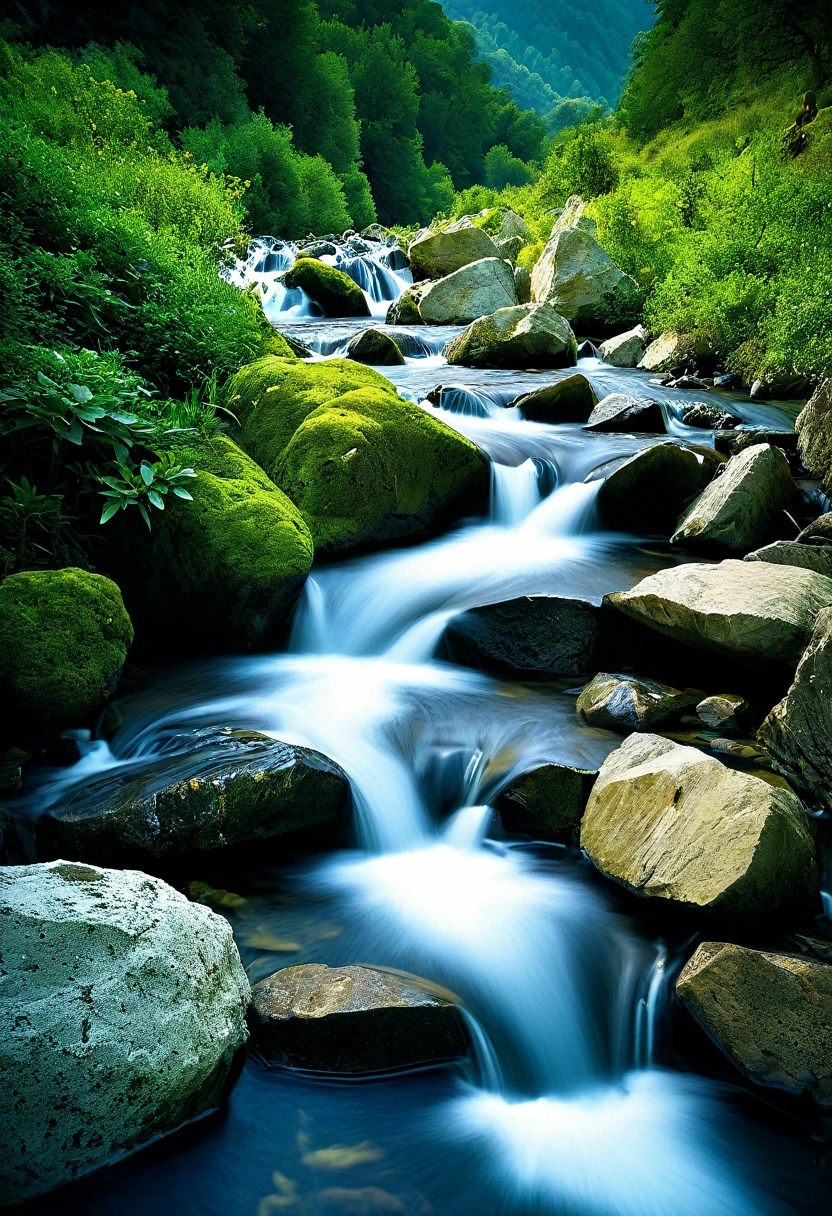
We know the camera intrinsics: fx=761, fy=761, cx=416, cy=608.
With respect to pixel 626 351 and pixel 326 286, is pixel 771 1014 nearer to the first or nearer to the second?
pixel 626 351

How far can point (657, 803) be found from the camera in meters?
3.26

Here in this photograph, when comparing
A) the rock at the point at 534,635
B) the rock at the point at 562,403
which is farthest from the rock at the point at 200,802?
the rock at the point at 562,403

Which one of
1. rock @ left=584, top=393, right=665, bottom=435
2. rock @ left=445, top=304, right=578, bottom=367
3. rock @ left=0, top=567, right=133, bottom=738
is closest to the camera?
rock @ left=0, top=567, right=133, bottom=738

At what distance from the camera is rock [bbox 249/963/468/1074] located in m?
Answer: 2.57

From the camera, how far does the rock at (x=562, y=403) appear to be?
965 centimetres

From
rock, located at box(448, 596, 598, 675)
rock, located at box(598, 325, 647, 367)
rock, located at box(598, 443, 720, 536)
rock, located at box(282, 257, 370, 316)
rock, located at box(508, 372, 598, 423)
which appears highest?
rock, located at box(598, 325, 647, 367)

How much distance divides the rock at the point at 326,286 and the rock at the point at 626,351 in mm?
7346

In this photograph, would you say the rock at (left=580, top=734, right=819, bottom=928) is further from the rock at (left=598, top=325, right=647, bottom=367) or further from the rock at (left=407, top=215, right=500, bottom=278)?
the rock at (left=407, top=215, right=500, bottom=278)

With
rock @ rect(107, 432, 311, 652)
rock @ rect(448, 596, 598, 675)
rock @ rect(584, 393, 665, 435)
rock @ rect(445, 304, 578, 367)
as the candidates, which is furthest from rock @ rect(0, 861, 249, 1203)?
rock @ rect(445, 304, 578, 367)

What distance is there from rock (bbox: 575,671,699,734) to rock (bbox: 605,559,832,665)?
39 centimetres

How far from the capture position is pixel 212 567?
17.0ft

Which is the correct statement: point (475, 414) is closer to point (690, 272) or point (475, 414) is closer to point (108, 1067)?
point (690, 272)

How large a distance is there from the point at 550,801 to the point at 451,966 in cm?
100

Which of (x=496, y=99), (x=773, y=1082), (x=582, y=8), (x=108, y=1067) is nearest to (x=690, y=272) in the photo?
(x=773, y=1082)
